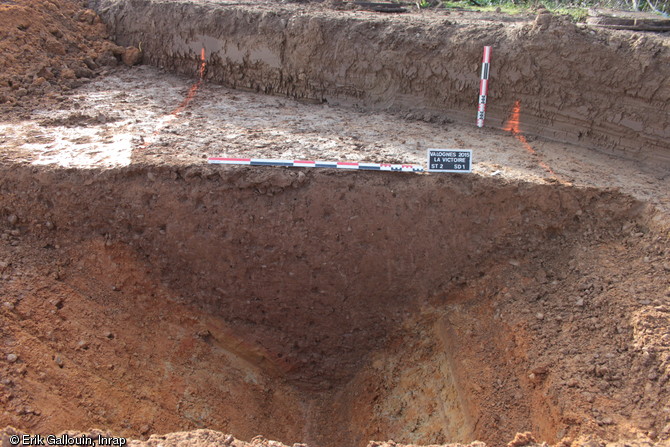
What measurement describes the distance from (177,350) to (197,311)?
36cm

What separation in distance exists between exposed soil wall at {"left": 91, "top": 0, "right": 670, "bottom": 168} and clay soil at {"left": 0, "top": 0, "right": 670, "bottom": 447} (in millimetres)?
351

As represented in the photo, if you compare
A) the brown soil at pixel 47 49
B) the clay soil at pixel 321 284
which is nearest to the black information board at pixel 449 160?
the clay soil at pixel 321 284

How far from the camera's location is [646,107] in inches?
163

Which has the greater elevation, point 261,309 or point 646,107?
point 646,107

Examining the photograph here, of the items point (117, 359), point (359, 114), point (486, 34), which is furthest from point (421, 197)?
point (117, 359)

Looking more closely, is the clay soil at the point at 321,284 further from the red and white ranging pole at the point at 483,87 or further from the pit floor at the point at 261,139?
the red and white ranging pole at the point at 483,87

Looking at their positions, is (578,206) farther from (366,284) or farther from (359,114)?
(359,114)

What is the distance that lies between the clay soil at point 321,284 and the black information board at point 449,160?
0.07 meters

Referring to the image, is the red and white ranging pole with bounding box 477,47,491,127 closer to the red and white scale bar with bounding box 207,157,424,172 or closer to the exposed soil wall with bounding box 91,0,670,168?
the exposed soil wall with bounding box 91,0,670,168

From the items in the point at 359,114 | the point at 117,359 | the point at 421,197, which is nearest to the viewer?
the point at 117,359

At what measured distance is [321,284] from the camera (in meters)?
4.04

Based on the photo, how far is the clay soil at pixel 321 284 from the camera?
3230 millimetres

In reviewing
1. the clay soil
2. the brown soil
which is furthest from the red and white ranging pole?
the brown soil

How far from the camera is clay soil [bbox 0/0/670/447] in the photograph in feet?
10.6
